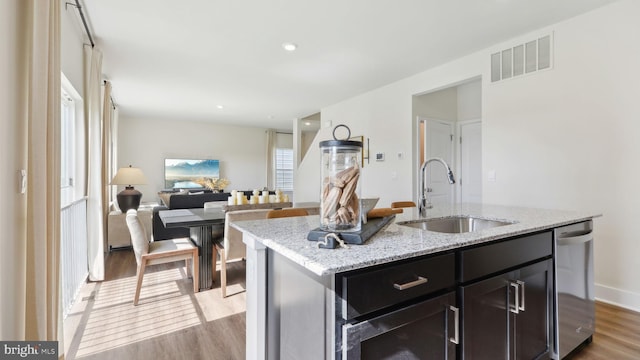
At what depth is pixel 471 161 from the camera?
4.80 meters

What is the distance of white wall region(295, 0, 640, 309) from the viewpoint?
102 inches

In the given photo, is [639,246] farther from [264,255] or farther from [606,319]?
[264,255]

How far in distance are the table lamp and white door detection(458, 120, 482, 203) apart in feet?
16.1

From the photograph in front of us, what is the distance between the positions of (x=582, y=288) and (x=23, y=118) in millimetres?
3168

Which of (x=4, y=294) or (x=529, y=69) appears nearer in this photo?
(x=4, y=294)

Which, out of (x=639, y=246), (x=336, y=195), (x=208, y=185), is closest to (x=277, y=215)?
(x=336, y=195)

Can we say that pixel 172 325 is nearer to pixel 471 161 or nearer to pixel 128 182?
pixel 128 182

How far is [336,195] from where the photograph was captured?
115cm

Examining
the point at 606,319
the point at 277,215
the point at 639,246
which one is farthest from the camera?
the point at 639,246

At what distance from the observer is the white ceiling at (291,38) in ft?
8.80

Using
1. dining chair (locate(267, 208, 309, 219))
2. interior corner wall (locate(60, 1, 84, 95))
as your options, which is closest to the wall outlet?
dining chair (locate(267, 208, 309, 219))

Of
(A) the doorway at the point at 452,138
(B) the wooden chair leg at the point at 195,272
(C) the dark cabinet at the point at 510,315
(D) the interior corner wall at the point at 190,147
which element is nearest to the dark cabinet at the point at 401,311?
(C) the dark cabinet at the point at 510,315

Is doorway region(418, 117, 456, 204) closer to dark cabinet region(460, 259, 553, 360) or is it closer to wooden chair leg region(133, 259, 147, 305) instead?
dark cabinet region(460, 259, 553, 360)

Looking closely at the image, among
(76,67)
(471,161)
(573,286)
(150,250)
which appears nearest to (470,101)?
(471,161)
